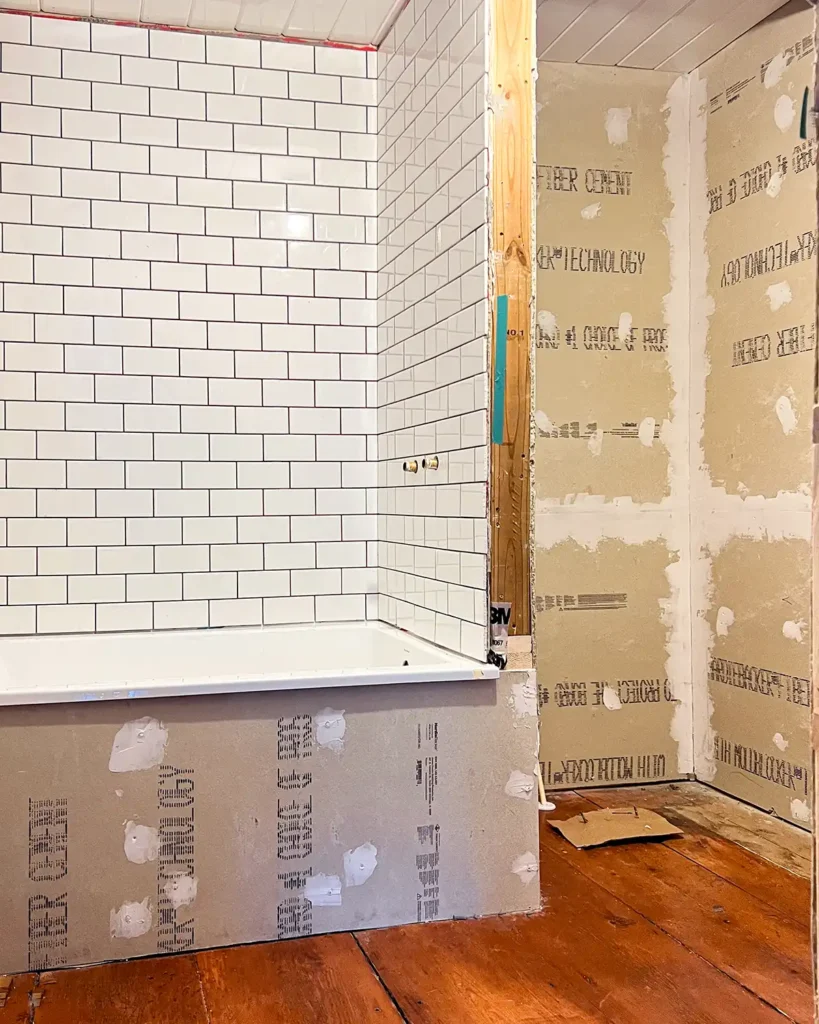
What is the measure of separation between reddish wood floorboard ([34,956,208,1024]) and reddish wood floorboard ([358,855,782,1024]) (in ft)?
1.37

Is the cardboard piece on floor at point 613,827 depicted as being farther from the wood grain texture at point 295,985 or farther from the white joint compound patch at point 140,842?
the white joint compound patch at point 140,842

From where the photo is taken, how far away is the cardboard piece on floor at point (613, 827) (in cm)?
305

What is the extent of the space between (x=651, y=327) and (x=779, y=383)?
0.59 m

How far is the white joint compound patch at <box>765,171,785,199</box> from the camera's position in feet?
10.6

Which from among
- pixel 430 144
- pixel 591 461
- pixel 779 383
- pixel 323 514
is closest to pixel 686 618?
pixel 591 461

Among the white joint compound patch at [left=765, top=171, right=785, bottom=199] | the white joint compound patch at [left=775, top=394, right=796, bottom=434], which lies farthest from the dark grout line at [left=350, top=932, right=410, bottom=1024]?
the white joint compound patch at [left=765, top=171, right=785, bottom=199]

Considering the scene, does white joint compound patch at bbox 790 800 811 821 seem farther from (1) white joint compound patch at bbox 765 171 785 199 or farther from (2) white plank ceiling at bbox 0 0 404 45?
(2) white plank ceiling at bbox 0 0 404 45

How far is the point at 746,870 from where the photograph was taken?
2.82 m

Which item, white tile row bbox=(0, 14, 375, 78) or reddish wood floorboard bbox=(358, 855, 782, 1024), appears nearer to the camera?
reddish wood floorboard bbox=(358, 855, 782, 1024)

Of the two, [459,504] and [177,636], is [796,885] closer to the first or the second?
[459,504]

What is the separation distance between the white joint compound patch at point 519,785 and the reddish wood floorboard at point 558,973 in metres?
0.30

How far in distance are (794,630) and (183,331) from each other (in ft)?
7.17

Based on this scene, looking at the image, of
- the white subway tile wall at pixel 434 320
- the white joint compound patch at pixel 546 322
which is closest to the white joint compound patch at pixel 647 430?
the white joint compound patch at pixel 546 322

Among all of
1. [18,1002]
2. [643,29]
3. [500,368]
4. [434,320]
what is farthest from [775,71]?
[18,1002]
